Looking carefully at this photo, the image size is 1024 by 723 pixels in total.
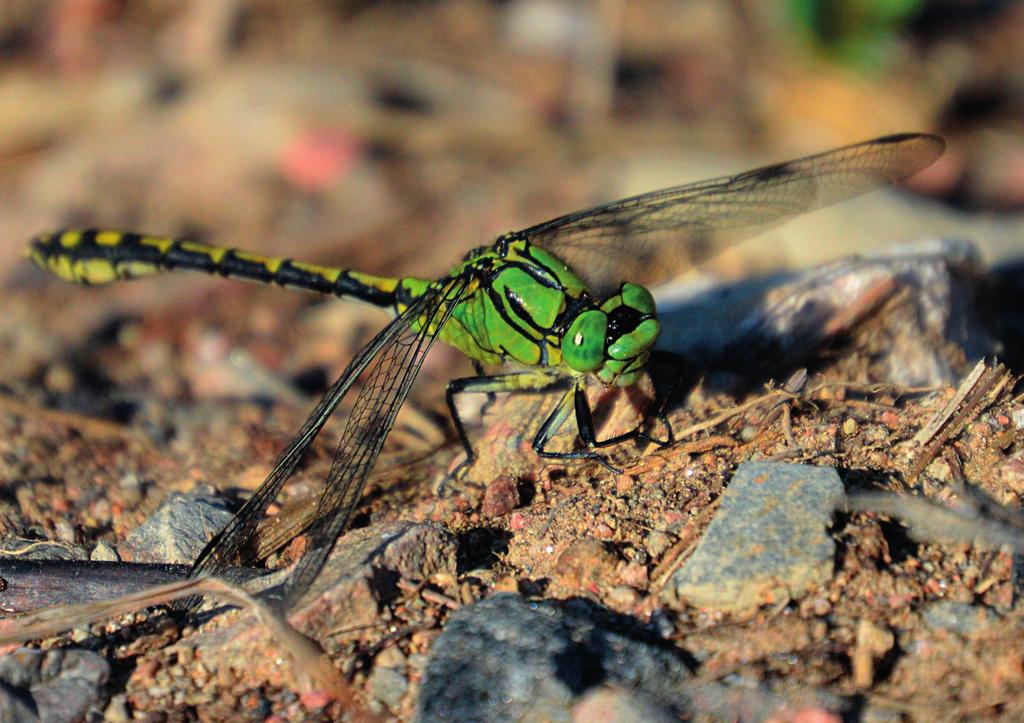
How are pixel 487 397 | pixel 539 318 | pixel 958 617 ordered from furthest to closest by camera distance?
pixel 487 397 → pixel 539 318 → pixel 958 617

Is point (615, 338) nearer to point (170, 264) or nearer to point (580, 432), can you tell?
point (580, 432)

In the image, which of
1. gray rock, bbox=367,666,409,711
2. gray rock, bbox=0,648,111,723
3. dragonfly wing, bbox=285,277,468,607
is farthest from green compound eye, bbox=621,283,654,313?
gray rock, bbox=0,648,111,723

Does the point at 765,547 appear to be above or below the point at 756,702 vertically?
above

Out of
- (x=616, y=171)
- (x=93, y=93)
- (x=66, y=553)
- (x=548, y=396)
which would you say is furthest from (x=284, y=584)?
(x=93, y=93)

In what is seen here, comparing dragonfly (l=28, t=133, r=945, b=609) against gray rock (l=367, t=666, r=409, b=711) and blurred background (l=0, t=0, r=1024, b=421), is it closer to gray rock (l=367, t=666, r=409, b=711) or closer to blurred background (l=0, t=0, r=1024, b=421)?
gray rock (l=367, t=666, r=409, b=711)

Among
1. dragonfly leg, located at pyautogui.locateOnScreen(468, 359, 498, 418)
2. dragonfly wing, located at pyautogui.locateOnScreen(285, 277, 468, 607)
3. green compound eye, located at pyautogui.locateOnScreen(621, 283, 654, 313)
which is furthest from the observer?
dragonfly leg, located at pyautogui.locateOnScreen(468, 359, 498, 418)

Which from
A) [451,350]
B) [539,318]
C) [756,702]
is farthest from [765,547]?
[451,350]

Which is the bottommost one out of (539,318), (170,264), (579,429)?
(579,429)
